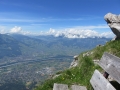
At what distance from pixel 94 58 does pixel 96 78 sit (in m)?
10.1

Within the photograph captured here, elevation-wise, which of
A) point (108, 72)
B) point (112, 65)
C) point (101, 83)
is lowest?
point (101, 83)

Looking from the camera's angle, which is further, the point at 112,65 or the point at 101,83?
the point at 101,83

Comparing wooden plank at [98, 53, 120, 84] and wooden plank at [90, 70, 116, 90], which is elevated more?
wooden plank at [98, 53, 120, 84]

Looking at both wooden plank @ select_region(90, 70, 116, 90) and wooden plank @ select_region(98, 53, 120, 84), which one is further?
wooden plank @ select_region(90, 70, 116, 90)

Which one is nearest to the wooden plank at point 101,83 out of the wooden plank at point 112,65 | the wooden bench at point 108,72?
the wooden bench at point 108,72

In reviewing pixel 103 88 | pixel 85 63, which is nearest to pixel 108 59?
pixel 103 88

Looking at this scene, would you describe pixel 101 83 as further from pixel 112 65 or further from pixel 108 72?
pixel 112 65

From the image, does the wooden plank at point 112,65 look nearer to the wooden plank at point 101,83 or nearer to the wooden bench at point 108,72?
the wooden bench at point 108,72

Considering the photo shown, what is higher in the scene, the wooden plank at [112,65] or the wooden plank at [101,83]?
the wooden plank at [112,65]

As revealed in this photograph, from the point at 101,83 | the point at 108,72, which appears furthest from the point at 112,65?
the point at 101,83

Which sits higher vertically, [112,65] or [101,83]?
[112,65]

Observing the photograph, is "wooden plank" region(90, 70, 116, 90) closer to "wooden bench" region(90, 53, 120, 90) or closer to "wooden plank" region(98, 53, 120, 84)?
"wooden bench" region(90, 53, 120, 90)

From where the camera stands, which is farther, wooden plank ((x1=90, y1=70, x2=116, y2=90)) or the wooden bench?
wooden plank ((x1=90, y1=70, x2=116, y2=90))

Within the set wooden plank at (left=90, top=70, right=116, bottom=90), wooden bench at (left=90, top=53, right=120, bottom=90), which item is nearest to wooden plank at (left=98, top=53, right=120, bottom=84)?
wooden bench at (left=90, top=53, right=120, bottom=90)
